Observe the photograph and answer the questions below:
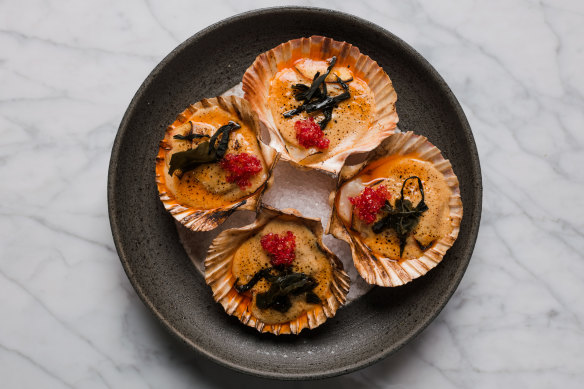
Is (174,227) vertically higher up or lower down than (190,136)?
lower down

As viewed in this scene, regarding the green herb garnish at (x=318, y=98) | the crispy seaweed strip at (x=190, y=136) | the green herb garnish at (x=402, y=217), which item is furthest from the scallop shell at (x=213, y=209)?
the green herb garnish at (x=402, y=217)

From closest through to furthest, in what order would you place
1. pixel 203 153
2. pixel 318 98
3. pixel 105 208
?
pixel 203 153, pixel 318 98, pixel 105 208

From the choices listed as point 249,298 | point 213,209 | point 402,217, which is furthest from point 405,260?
point 213,209

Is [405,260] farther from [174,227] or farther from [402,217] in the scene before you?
[174,227]

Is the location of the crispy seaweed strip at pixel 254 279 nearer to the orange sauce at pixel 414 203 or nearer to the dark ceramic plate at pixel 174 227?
the dark ceramic plate at pixel 174 227

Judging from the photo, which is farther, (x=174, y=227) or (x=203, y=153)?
(x=174, y=227)
